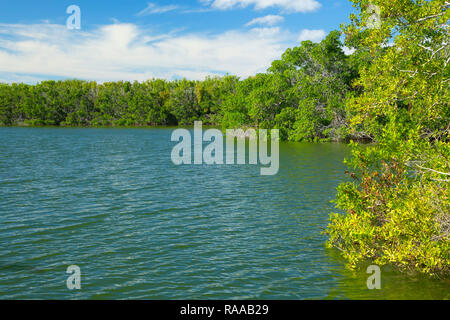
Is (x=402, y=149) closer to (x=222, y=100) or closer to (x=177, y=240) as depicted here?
(x=177, y=240)

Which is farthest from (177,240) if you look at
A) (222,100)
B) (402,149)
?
(222,100)

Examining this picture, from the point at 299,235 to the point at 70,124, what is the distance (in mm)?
149828

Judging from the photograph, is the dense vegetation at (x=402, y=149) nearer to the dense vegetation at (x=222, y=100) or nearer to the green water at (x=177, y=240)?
the green water at (x=177, y=240)

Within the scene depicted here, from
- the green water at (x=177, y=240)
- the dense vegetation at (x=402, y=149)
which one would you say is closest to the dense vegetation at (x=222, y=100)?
the green water at (x=177, y=240)

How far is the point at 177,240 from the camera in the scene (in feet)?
56.3

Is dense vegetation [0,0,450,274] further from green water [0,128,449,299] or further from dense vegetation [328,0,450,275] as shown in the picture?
green water [0,128,449,299]

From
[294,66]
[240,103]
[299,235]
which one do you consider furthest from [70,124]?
[299,235]

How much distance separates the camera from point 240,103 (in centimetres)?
7919

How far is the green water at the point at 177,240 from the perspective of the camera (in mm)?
12773

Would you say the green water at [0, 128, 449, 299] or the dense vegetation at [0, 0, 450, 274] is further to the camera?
the green water at [0, 128, 449, 299]

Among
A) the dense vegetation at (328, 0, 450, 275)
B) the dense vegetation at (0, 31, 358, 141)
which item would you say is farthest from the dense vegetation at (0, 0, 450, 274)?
the dense vegetation at (0, 31, 358, 141)

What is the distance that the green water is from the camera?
12.8 metres

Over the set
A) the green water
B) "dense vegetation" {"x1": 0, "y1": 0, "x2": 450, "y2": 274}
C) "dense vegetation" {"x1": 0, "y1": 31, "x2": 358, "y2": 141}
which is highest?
"dense vegetation" {"x1": 0, "y1": 31, "x2": 358, "y2": 141}
